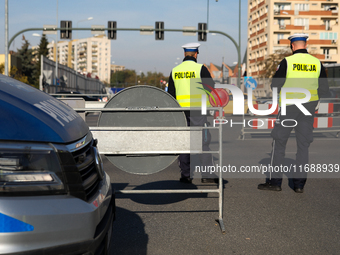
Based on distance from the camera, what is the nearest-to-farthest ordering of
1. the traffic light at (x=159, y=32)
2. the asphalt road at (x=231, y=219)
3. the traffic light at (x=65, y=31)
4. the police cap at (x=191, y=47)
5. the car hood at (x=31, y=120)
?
the car hood at (x=31, y=120) → the asphalt road at (x=231, y=219) → the police cap at (x=191, y=47) → the traffic light at (x=159, y=32) → the traffic light at (x=65, y=31)

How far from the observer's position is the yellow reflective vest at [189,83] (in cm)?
648

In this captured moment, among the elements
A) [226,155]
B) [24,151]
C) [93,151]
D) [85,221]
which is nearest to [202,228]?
[93,151]

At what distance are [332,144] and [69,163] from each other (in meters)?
11.4

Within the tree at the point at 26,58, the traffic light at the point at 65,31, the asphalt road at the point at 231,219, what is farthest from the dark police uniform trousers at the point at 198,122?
the tree at the point at 26,58

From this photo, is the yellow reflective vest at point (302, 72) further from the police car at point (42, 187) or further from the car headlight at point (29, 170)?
the car headlight at point (29, 170)

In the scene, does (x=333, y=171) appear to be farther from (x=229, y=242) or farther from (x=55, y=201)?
(x=55, y=201)

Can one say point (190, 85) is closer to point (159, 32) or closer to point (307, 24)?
point (159, 32)

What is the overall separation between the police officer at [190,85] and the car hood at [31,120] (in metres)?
4.06

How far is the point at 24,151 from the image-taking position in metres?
2.01

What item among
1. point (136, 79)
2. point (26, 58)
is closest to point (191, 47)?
point (26, 58)

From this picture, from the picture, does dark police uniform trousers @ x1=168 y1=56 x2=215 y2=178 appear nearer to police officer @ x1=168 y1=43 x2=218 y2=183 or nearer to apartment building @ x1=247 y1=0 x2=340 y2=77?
police officer @ x1=168 y1=43 x2=218 y2=183

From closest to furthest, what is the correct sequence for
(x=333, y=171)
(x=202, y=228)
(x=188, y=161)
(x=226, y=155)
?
(x=202, y=228)
(x=188, y=161)
(x=333, y=171)
(x=226, y=155)

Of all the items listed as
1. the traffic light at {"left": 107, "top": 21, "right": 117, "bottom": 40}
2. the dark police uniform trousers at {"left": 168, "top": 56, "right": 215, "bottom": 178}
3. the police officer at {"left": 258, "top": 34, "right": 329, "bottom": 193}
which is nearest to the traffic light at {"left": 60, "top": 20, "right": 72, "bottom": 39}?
the traffic light at {"left": 107, "top": 21, "right": 117, "bottom": 40}

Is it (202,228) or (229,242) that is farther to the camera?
(202,228)
